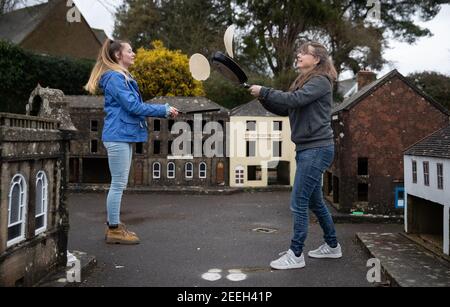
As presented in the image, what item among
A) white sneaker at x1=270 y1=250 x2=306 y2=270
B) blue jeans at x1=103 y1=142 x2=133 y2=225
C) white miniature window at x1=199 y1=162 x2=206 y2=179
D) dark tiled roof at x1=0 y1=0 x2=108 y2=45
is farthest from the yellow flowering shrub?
white sneaker at x1=270 y1=250 x2=306 y2=270

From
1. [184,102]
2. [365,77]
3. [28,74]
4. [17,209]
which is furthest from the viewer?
[28,74]

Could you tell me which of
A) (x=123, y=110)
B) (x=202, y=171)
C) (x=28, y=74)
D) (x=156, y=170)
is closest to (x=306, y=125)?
(x=123, y=110)

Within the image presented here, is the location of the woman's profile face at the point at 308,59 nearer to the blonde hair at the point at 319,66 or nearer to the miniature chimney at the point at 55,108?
the blonde hair at the point at 319,66

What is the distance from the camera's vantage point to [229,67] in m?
5.00

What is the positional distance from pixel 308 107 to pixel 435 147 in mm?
3268

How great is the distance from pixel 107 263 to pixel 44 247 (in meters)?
1.01

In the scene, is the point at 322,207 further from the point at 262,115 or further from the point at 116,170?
the point at 262,115

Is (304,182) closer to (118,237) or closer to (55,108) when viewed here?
(118,237)

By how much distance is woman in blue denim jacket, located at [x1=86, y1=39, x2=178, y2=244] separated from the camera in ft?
18.4

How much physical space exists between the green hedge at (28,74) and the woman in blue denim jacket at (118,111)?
20830mm

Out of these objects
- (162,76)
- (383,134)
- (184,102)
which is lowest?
(383,134)

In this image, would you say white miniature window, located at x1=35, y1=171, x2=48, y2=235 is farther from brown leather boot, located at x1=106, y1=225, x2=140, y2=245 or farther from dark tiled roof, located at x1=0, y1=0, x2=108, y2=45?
dark tiled roof, located at x1=0, y1=0, x2=108, y2=45

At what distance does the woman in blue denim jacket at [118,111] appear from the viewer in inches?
221

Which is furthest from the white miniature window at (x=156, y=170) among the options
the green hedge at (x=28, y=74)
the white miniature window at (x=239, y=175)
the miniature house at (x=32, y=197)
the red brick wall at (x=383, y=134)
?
the green hedge at (x=28, y=74)
